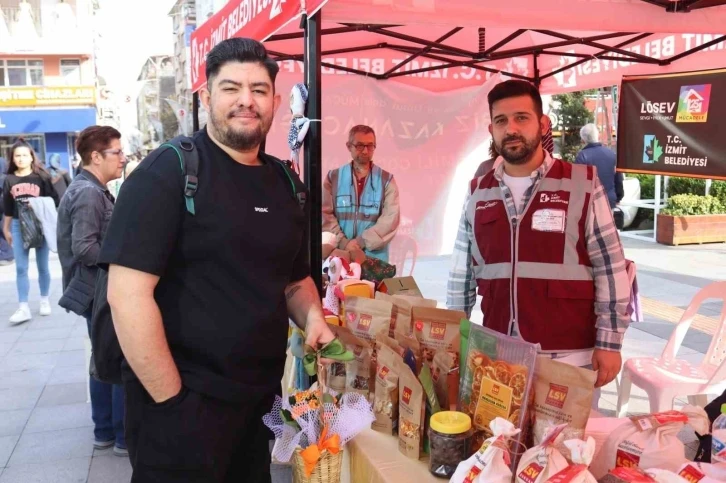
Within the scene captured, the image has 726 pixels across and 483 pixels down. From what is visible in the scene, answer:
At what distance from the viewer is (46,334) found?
20.5 feet

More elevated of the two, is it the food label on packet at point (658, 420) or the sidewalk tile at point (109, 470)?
the food label on packet at point (658, 420)

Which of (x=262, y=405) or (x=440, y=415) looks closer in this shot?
(x=440, y=415)

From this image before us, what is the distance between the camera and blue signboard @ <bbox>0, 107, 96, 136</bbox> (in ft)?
80.6

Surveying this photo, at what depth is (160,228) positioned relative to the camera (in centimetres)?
153

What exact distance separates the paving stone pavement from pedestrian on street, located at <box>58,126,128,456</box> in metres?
0.23

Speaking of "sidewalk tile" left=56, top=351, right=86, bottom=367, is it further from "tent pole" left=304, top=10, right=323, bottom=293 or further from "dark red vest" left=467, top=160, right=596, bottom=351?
"dark red vest" left=467, top=160, right=596, bottom=351

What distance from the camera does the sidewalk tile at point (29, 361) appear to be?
5.27 meters

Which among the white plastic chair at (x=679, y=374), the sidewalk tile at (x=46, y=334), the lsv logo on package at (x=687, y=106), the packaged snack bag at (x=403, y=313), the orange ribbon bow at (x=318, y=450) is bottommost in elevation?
the sidewalk tile at (x=46, y=334)

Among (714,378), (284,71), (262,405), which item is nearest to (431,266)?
(284,71)

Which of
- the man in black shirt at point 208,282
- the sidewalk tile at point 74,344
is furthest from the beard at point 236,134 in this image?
the sidewalk tile at point 74,344

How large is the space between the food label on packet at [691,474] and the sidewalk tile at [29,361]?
205 inches

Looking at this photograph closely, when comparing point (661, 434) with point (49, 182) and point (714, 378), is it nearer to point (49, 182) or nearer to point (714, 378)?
point (714, 378)

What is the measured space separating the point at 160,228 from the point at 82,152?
2.40 meters

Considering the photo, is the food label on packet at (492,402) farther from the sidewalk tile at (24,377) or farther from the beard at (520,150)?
the sidewalk tile at (24,377)
